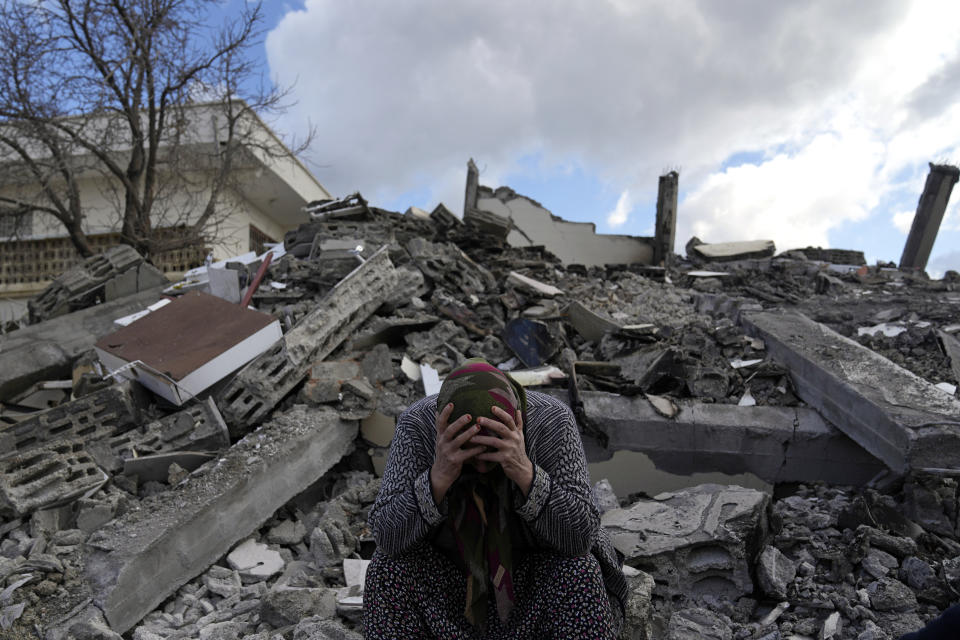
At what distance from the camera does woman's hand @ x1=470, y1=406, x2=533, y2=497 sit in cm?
172

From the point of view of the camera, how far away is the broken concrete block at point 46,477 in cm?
306

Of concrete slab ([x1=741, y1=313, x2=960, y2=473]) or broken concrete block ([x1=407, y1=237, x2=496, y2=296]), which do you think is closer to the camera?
concrete slab ([x1=741, y1=313, x2=960, y2=473])

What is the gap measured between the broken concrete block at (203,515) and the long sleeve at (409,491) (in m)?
1.61

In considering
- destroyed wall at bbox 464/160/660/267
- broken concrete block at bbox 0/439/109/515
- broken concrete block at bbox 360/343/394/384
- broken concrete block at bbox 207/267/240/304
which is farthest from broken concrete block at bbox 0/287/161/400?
destroyed wall at bbox 464/160/660/267

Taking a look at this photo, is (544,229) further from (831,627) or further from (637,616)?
(637,616)

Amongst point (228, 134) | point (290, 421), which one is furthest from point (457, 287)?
point (228, 134)

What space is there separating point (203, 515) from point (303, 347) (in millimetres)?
1639

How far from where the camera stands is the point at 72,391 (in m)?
4.79

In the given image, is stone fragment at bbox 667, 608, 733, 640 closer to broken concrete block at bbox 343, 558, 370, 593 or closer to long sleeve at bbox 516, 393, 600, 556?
long sleeve at bbox 516, 393, 600, 556

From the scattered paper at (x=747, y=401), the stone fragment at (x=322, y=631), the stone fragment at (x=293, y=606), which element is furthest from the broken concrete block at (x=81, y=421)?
the scattered paper at (x=747, y=401)

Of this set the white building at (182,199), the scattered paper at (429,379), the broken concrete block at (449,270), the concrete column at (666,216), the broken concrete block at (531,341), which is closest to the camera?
the scattered paper at (429,379)

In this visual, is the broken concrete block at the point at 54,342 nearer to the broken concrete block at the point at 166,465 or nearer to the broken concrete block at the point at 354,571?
the broken concrete block at the point at 166,465

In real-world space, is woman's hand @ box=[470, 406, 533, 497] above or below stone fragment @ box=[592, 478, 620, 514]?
above

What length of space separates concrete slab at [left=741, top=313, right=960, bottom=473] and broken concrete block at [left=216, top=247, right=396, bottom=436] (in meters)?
3.66
